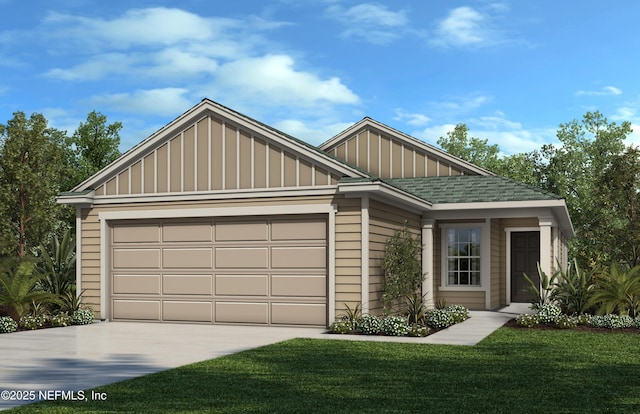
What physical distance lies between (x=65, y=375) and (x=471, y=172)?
15.4 m

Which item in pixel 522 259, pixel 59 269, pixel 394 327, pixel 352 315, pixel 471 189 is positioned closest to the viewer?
pixel 394 327

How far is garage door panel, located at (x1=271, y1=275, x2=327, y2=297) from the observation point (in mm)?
15547

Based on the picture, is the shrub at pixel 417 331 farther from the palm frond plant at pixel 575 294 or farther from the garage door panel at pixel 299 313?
the palm frond plant at pixel 575 294

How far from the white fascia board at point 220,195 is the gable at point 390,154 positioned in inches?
316

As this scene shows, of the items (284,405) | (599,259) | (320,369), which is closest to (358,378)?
(320,369)

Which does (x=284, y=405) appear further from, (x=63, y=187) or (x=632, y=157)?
(x=63, y=187)

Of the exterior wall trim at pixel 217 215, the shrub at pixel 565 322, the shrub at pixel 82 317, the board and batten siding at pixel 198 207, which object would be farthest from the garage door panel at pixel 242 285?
the shrub at pixel 565 322

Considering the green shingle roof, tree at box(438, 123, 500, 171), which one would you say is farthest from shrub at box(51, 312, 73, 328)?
tree at box(438, 123, 500, 171)

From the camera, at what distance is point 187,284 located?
16766mm

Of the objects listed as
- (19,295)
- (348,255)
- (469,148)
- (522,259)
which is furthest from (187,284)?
(469,148)

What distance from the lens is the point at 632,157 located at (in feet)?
91.4

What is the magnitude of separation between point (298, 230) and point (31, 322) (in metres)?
6.24

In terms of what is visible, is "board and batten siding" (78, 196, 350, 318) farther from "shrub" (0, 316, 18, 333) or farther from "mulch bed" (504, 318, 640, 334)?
"mulch bed" (504, 318, 640, 334)

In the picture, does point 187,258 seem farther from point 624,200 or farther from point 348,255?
point 624,200
